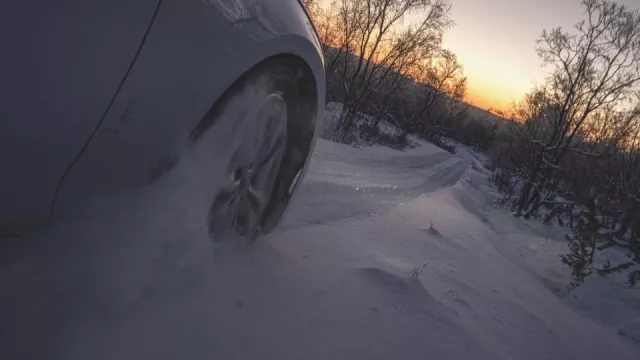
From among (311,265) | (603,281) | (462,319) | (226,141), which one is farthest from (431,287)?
(603,281)

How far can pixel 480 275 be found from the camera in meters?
2.85

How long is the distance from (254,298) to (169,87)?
0.88m

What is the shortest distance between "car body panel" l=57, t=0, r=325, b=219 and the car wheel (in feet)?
0.35

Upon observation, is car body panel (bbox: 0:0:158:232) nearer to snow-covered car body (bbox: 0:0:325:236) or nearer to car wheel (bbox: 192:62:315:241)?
snow-covered car body (bbox: 0:0:325:236)

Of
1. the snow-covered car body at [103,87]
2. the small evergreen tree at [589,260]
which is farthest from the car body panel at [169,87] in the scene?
the small evergreen tree at [589,260]

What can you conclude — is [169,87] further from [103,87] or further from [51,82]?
[51,82]

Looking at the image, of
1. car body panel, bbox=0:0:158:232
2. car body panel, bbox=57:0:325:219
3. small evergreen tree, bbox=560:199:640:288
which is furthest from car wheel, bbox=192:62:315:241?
small evergreen tree, bbox=560:199:640:288

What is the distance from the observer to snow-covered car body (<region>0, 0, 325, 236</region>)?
0.77m

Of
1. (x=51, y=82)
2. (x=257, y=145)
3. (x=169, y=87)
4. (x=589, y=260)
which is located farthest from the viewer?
(x=589, y=260)

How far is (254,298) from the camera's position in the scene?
149 centimetres

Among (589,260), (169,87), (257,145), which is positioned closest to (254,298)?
(257,145)

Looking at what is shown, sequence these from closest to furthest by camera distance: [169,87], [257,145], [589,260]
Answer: [169,87]
[257,145]
[589,260]

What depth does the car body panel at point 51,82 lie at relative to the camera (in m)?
0.74

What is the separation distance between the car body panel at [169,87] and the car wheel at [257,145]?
11cm
